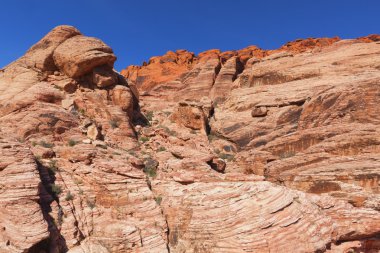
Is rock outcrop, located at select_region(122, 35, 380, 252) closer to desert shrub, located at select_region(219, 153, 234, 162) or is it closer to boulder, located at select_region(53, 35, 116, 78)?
desert shrub, located at select_region(219, 153, 234, 162)

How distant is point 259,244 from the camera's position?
11156 millimetres

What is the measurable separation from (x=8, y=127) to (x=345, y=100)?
20714mm

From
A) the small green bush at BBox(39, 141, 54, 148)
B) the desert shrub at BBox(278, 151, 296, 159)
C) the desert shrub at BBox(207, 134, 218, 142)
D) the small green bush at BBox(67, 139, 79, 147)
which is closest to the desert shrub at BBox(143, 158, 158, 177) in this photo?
the small green bush at BBox(67, 139, 79, 147)

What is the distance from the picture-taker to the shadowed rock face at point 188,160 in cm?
1184

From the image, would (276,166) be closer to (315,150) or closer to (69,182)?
(315,150)

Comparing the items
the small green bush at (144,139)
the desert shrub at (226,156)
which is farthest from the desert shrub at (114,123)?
the desert shrub at (226,156)

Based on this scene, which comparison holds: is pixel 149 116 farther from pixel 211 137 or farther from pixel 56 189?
pixel 56 189

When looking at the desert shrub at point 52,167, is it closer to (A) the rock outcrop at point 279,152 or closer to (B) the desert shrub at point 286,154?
(A) the rock outcrop at point 279,152

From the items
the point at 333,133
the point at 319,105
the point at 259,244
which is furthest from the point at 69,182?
the point at 319,105

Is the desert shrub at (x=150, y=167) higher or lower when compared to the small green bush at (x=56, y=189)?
higher

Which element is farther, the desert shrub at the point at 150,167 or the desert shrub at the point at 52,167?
the desert shrub at the point at 150,167

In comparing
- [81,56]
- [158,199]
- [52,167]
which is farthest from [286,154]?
[81,56]

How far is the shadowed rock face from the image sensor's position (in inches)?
466

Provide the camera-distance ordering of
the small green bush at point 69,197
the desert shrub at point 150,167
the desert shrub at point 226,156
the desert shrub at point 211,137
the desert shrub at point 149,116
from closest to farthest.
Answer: the small green bush at point 69,197
the desert shrub at point 150,167
the desert shrub at point 226,156
the desert shrub at point 211,137
the desert shrub at point 149,116
